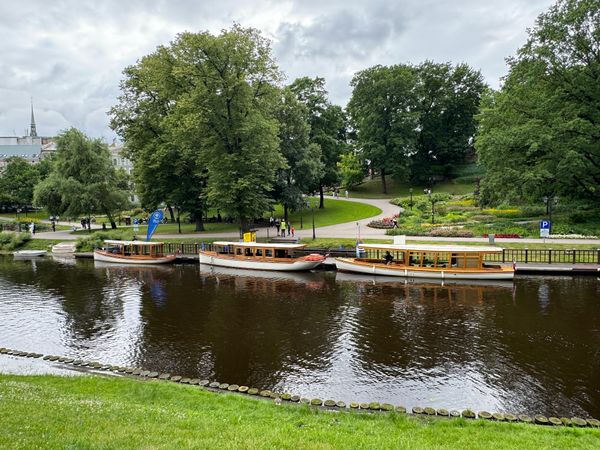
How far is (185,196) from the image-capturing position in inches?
2135

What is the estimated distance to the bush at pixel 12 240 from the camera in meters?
53.7

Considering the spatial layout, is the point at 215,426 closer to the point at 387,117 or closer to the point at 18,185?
the point at 387,117

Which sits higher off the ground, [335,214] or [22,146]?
[22,146]

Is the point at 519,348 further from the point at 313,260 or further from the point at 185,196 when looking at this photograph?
the point at 185,196

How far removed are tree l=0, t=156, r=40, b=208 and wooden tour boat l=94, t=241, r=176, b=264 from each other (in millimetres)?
63924

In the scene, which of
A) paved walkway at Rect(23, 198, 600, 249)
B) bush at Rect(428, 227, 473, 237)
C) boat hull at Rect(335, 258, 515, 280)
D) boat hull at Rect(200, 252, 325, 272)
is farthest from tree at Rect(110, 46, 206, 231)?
bush at Rect(428, 227, 473, 237)

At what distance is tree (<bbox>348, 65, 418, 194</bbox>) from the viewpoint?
80.1 meters

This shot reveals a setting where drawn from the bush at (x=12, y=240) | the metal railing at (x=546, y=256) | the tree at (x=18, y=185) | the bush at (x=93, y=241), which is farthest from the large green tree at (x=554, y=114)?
the tree at (x=18, y=185)

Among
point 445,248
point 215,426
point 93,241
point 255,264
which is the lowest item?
point 215,426

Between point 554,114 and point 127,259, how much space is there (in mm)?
44025

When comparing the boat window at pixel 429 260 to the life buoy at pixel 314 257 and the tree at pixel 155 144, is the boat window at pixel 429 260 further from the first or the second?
the tree at pixel 155 144

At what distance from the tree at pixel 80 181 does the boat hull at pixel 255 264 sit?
26423mm

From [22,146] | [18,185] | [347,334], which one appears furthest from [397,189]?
[22,146]

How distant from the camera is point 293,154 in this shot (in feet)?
184
